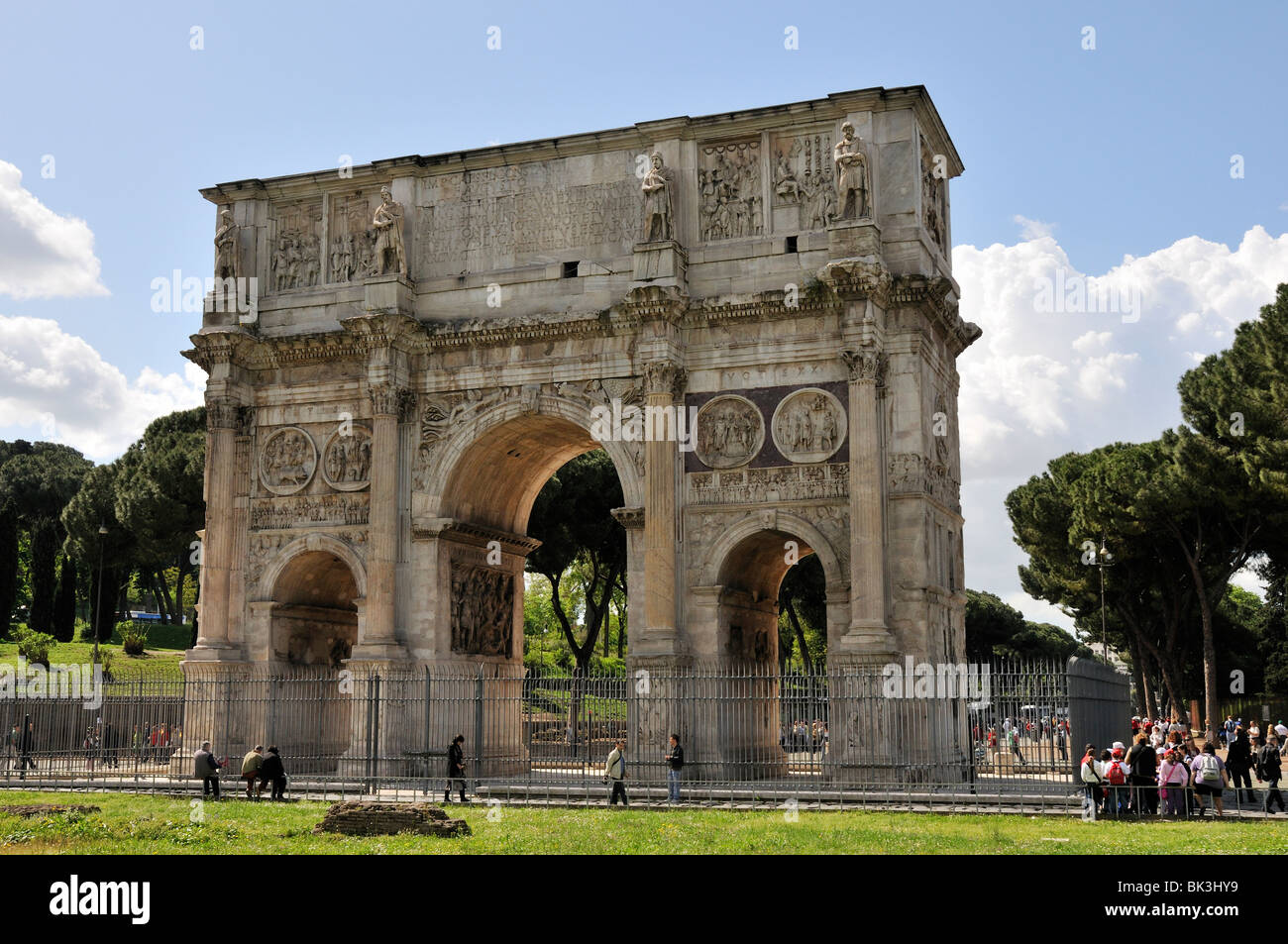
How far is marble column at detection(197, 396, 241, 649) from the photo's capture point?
27.6m

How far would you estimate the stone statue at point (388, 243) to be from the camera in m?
27.4

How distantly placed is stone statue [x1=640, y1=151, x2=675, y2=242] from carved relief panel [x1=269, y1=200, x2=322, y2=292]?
7.62 m

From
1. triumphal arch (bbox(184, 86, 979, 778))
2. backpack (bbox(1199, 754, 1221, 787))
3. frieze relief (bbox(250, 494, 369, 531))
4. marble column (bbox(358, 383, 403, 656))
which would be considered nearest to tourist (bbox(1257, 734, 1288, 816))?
backpack (bbox(1199, 754, 1221, 787))

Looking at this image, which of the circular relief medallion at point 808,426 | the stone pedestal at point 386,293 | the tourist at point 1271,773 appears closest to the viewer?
the tourist at point 1271,773

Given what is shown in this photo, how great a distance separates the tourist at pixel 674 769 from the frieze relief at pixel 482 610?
22.5 ft

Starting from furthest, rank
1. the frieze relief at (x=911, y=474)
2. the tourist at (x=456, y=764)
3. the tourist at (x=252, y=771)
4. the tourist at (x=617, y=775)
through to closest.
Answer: the frieze relief at (x=911, y=474)
the tourist at (x=252, y=771)
the tourist at (x=456, y=764)
the tourist at (x=617, y=775)

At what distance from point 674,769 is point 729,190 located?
36.7ft

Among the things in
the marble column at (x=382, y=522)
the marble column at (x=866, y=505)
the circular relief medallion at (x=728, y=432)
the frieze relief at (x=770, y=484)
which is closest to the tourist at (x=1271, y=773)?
the marble column at (x=866, y=505)

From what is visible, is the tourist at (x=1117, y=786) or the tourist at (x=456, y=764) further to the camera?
the tourist at (x=456, y=764)

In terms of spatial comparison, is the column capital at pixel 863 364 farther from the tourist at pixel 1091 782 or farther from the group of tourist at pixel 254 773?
the group of tourist at pixel 254 773

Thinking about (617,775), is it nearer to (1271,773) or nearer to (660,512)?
(660,512)

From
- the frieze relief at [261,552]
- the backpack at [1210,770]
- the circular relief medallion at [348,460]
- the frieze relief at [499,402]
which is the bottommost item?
the backpack at [1210,770]

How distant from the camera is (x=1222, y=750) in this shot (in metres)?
39.0

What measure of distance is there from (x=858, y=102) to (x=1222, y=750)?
78.8ft
